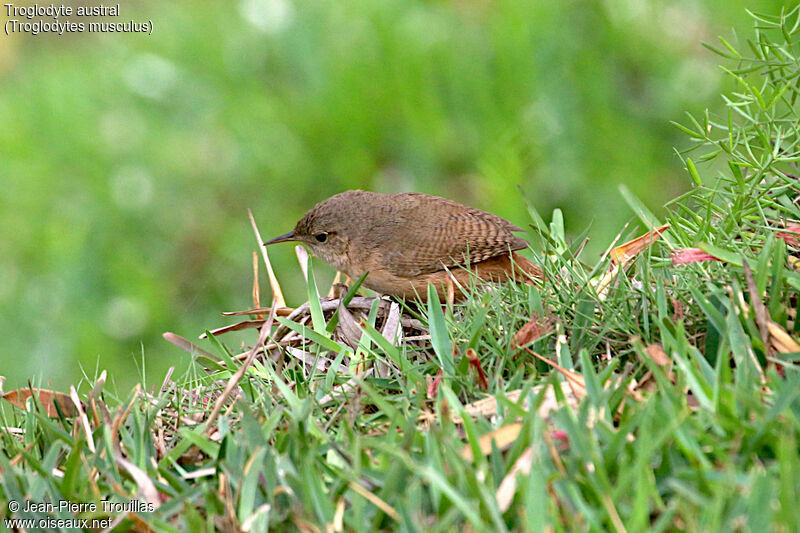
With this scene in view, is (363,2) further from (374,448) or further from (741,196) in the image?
(374,448)

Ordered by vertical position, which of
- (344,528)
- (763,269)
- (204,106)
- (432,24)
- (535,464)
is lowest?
(344,528)

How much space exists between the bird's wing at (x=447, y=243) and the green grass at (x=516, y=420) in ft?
3.65

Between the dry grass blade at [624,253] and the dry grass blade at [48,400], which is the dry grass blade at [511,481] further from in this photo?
the dry grass blade at [48,400]

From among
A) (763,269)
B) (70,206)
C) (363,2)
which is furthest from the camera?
(363,2)

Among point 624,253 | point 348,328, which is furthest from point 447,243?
point 348,328

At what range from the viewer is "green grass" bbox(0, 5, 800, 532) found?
63.1 inches

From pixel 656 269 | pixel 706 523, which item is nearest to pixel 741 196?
pixel 656 269

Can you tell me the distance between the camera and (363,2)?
7.10 m

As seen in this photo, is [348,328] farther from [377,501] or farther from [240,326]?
[377,501]

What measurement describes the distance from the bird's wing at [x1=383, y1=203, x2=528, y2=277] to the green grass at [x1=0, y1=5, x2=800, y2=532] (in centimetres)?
111

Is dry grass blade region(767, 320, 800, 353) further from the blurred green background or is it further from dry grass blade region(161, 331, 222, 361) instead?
the blurred green background

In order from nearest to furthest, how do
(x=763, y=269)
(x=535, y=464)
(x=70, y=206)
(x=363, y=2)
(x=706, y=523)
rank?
(x=706, y=523), (x=535, y=464), (x=763, y=269), (x=70, y=206), (x=363, y=2)

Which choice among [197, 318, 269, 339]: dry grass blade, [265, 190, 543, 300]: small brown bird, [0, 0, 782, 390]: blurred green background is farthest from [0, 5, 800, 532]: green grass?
[0, 0, 782, 390]: blurred green background

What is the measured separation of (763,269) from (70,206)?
213 inches
